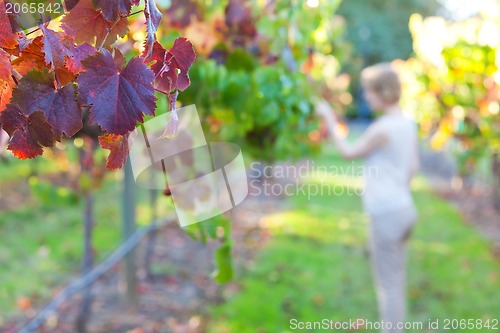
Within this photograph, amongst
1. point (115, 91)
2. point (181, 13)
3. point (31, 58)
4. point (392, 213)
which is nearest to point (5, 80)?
point (31, 58)

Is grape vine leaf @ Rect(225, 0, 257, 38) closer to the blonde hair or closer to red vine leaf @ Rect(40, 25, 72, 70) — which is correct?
the blonde hair

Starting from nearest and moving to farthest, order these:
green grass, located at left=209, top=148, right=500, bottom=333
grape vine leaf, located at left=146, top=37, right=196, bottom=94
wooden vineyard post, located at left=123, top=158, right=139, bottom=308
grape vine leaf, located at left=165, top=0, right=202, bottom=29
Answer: grape vine leaf, located at left=146, top=37, right=196, bottom=94 < grape vine leaf, located at left=165, top=0, right=202, bottom=29 < wooden vineyard post, located at left=123, top=158, right=139, bottom=308 < green grass, located at left=209, top=148, right=500, bottom=333

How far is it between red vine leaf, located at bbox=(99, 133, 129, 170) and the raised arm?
8.02 ft

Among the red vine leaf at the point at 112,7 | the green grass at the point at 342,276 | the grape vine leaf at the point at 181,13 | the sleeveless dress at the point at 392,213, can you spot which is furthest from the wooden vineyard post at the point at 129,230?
the red vine leaf at the point at 112,7

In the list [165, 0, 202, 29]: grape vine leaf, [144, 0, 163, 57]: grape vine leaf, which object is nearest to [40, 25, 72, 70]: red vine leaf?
[144, 0, 163, 57]: grape vine leaf

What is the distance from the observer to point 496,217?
8.38 m

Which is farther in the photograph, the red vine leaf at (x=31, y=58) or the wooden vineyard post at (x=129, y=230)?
the wooden vineyard post at (x=129, y=230)

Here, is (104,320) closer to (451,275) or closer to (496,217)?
(451,275)

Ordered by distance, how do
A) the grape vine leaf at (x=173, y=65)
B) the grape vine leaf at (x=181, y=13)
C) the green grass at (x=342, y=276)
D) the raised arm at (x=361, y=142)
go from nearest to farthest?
the grape vine leaf at (x=173, y=65)
the grape vine leaf at (x=181, y=13)
the raised arm at (x=361, y=142)
the green grass at (x=342, y=276)

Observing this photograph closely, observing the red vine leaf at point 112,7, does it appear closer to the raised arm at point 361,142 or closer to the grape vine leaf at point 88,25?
the grape vine leaf at point 88,25

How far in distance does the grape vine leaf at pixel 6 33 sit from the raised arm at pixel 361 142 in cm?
252

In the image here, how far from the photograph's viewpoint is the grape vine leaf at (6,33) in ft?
2.67

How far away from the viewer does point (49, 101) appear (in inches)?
32.0

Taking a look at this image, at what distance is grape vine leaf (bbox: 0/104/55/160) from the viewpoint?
0.80m
